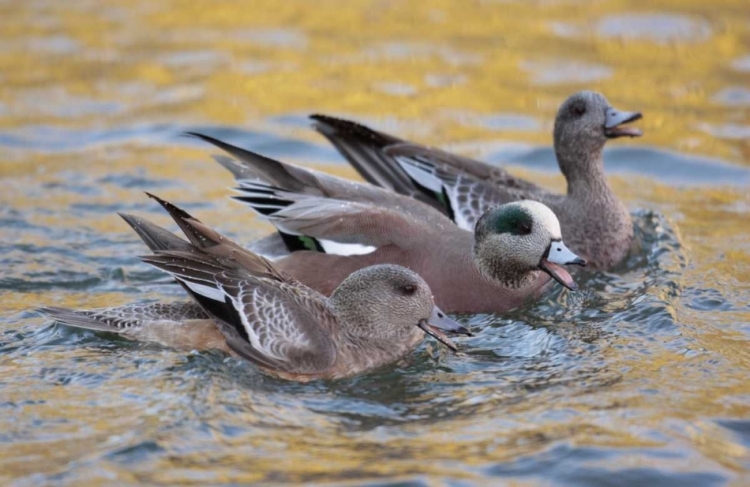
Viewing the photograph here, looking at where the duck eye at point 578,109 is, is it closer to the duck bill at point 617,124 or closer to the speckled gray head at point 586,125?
the speckled gray head at point 586,125

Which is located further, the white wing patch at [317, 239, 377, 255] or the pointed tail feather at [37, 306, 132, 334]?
the white wing patch at [317, 239, 377, 255]

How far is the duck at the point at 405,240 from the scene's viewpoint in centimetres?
740

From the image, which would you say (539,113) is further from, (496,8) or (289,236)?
(289,236)

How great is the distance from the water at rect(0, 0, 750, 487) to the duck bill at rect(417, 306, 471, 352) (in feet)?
0.69

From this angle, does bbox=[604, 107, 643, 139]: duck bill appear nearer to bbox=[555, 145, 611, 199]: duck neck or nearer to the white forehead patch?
bbox=[555, 145, 611, 199]: duck neck

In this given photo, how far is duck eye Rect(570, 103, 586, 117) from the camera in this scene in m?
8.71

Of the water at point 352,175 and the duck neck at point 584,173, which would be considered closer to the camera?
the water at point 352,175

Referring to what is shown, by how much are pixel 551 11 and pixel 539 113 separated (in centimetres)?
236

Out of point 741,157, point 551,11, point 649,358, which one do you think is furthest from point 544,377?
point 551,11

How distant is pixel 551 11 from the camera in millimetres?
13789

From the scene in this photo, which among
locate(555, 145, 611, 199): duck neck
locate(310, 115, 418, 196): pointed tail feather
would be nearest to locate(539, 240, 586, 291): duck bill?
locate(555, 145, 611, 199): duck neck

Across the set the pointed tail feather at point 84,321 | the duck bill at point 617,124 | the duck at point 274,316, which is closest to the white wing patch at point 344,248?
the duck at point 274,316

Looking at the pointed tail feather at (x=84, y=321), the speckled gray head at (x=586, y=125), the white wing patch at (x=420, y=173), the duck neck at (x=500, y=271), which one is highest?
the speckled gray head at (x=586, y=125)

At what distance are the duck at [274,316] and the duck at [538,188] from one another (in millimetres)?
1836
